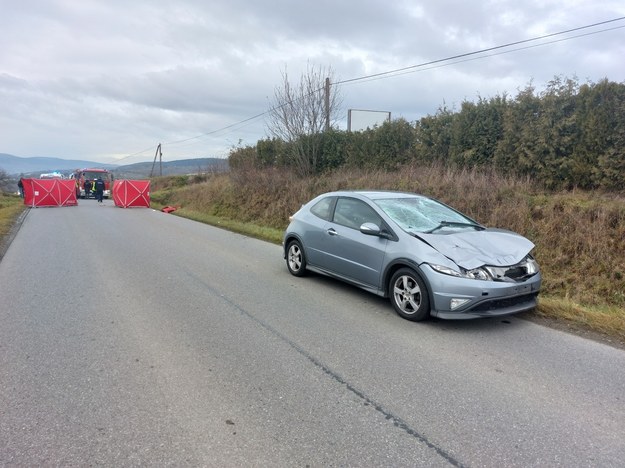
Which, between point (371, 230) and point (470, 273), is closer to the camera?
point (470, 273)

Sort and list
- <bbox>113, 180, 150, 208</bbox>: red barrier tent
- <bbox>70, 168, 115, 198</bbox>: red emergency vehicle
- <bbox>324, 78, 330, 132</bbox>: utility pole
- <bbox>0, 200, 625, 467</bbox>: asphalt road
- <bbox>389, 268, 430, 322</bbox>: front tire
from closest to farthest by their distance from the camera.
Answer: <bbox>0, 200, 625, 467</bbox>: asphalt road < <bbox>389, 268, 430, 322</bbox>: front tire < <bbox>324, 78, 330, 132</bbox>: utility pole < <bbox>113, 180, 150, 208</bbox>: red barrier tent < <bbox>70, 168, 115, 198</bbox>: red emergency vehicle

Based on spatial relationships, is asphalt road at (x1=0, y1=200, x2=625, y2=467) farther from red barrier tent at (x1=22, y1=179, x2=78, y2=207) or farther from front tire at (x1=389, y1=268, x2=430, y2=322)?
red barrier tent at (x1=22, y1=179, x2=78, y2=207)

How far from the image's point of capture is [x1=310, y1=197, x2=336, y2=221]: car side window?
24.1 ft

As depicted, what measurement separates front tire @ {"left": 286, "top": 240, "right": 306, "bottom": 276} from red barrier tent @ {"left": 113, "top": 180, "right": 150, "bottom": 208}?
67.9 ft

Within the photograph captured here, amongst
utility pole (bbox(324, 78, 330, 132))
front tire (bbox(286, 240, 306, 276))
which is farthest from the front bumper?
utility pole (bbox(324, 78, 330, 132))

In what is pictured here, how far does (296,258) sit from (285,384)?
4.23 m

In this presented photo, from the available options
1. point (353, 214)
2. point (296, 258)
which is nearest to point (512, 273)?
point (353, 214)

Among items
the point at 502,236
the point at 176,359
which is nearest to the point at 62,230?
the point at 176,359

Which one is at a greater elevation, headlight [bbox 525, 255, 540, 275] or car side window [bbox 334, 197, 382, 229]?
car side window [bbox 334, 197, 382, 229]

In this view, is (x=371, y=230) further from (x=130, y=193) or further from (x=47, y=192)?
(x=47, y=192)

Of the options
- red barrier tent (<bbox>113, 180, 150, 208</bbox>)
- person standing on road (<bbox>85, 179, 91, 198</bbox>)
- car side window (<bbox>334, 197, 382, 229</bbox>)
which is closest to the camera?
car side window (<bbox>334, 197, 382, 229</bbox>)

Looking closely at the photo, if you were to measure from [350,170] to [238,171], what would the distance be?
7271mm

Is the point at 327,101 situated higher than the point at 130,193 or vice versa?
the point at 327,101

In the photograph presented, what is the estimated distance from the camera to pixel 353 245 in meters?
6.45
